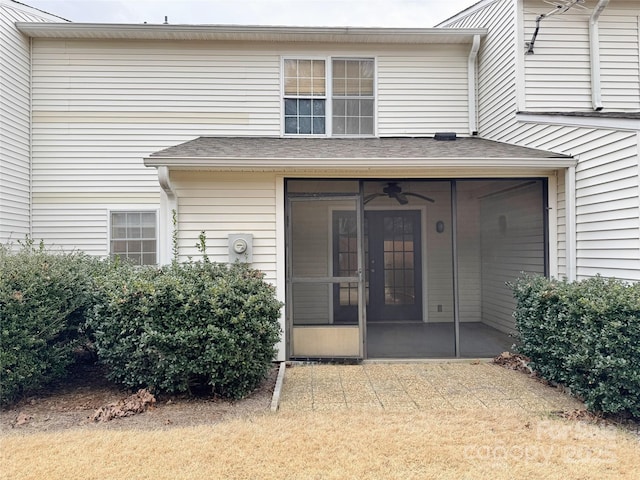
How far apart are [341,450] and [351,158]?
3217mm

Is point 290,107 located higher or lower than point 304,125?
higher

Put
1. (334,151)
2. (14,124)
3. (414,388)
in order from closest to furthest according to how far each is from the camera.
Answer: (414,388) → (334,151) → (14,124)

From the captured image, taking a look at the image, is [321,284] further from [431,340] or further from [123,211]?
[123,211]

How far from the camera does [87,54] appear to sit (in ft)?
21.6

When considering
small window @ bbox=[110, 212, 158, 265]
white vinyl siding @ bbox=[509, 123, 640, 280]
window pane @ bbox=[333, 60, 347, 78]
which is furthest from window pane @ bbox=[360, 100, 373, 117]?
small window @ bbox=[110, 212, 158, 265]

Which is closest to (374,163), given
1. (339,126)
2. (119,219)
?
(339,126)

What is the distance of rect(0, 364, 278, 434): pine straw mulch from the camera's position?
3.46 meters

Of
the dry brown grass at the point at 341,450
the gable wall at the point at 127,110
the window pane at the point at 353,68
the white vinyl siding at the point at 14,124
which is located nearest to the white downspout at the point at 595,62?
the gable wall at the point at 127,110

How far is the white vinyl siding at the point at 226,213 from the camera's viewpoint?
5074 millimetres

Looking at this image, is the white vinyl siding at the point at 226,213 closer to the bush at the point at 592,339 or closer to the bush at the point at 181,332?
the bush at the point at 181,332

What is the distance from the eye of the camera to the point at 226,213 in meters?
5.12

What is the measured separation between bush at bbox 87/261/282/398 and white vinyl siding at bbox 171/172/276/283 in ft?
3.35

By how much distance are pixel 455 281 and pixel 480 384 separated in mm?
1494

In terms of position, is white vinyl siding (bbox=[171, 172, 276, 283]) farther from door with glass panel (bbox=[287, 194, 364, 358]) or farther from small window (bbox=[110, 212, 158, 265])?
small window (bbox=[110, 212, 158, 265])
